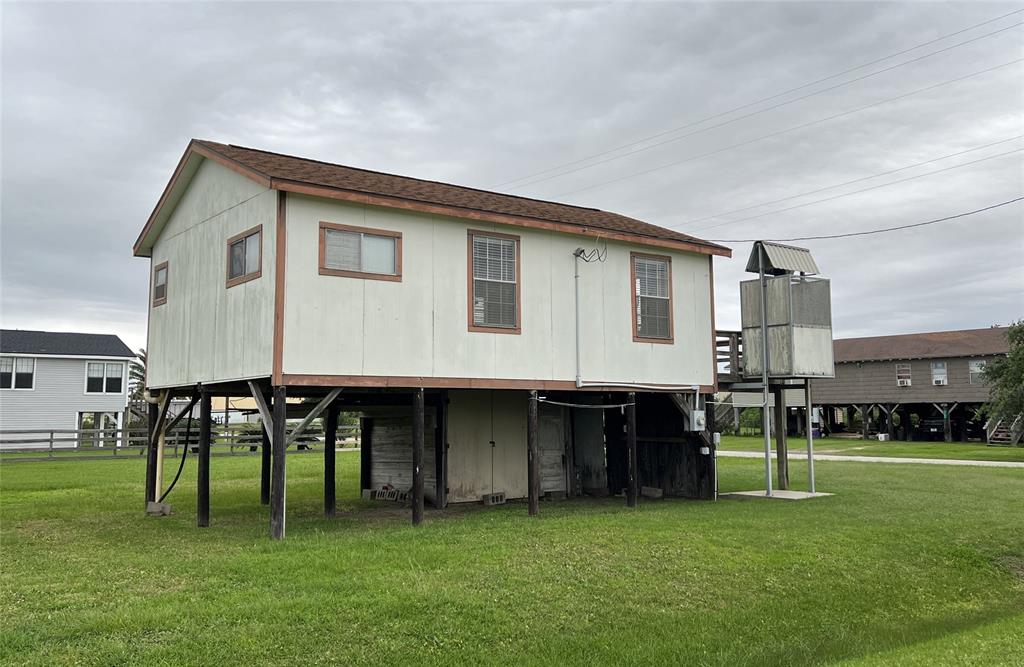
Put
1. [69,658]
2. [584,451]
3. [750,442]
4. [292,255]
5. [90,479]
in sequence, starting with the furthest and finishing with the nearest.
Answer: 1. [750,442]
2. [90,479]
3. [584,451]
4. [292,255]
5. [69,658]

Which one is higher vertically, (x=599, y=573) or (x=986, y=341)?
(x=986, y=341)

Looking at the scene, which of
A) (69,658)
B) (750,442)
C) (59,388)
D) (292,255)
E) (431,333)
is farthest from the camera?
(750,442)

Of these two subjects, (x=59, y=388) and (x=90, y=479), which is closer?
(x=90, y=479)

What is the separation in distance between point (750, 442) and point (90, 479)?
3194 cm

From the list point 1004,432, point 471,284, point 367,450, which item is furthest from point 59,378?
→ point 1004,432

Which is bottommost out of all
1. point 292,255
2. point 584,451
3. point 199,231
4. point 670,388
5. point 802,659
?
point 802,659

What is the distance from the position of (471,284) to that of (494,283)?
52 centimetres

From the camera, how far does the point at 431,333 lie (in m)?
14.8

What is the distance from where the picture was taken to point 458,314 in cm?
1515

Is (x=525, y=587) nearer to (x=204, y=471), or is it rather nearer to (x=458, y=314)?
(x=458, y=314)

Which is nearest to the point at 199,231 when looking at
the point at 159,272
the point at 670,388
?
the point at 159,272

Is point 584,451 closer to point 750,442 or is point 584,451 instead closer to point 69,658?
point 69,658

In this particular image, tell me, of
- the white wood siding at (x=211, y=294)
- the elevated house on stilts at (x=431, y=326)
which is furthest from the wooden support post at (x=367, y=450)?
the white wood siding at (x=211, y=294)

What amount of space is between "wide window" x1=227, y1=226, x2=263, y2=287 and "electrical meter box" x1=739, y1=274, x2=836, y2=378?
11149mm
